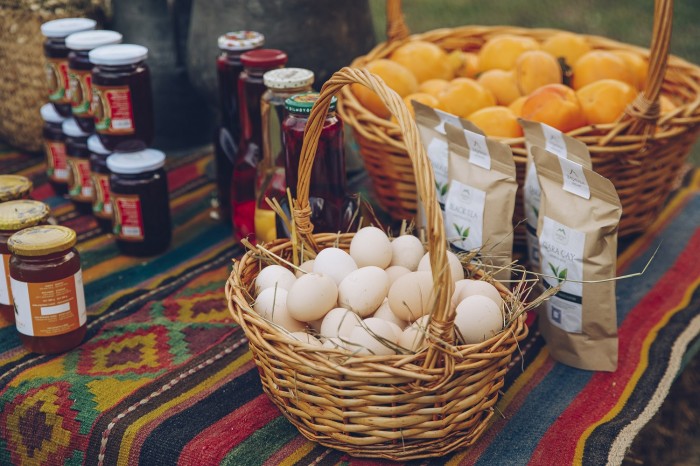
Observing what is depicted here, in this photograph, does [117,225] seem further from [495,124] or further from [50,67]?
[495,124]

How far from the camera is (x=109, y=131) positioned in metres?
1.25

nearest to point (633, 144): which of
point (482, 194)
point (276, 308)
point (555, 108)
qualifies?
point (555, 108)

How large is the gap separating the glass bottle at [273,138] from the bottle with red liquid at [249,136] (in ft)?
0.12

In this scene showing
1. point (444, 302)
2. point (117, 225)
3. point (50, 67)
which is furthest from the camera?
point (50, 67)

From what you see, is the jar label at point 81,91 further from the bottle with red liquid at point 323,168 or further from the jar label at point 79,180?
the bottle with red liquid at point 323,168

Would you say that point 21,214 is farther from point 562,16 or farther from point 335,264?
point 562,16

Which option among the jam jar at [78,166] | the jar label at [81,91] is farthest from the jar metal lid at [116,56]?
the jam jar at [78,166]

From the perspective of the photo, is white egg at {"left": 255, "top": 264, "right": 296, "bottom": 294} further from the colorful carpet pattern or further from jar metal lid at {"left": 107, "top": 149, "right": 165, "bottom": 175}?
jar metal lid at {"left": 107, "top": 149, "right": 165, "bottom": 175}

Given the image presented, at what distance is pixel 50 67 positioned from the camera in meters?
1.42

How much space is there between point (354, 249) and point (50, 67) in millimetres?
786

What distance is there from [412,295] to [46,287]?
471 millimetres

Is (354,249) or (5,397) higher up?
(354,249)

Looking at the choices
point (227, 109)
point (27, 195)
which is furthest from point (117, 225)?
point (227, 109)

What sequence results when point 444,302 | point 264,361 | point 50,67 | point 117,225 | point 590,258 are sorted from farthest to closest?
point 50,67 → point 117,225 → point 590,258 → point 264,361 → point 444,302
